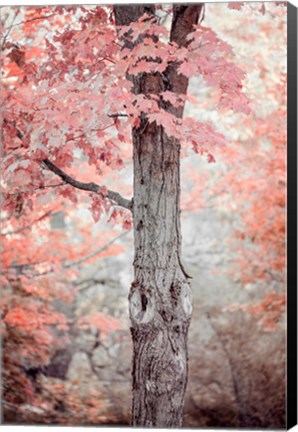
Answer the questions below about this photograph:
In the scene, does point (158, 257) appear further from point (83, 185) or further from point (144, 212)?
point (83, 185)

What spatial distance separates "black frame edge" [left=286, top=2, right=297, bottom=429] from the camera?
3264 mm

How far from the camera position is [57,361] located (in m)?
6.63

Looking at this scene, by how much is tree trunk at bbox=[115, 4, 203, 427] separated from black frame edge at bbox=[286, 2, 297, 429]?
571mm

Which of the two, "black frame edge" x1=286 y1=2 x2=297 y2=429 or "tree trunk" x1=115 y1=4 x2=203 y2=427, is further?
"black frame edge" x1=286 y1=2 x2=297 y2=429

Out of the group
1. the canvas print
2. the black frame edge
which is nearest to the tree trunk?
the canvas print

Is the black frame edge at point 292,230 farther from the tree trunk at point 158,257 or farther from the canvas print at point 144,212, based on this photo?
the tree trunk at point 158,257

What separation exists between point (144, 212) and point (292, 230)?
0.75m

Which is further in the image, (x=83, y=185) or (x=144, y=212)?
(x=83, y=185)

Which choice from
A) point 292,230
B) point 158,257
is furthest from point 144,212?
point 292,230

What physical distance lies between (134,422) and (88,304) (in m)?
3.83

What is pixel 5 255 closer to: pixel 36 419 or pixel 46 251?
pixel 46 251

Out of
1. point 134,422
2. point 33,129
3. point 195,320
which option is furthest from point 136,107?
point 195,320

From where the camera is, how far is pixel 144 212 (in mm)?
2951

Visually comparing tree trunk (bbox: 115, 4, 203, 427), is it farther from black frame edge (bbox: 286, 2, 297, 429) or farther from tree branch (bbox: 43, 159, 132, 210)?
black frame edge (bbox: 286, 2, 297, 429)
